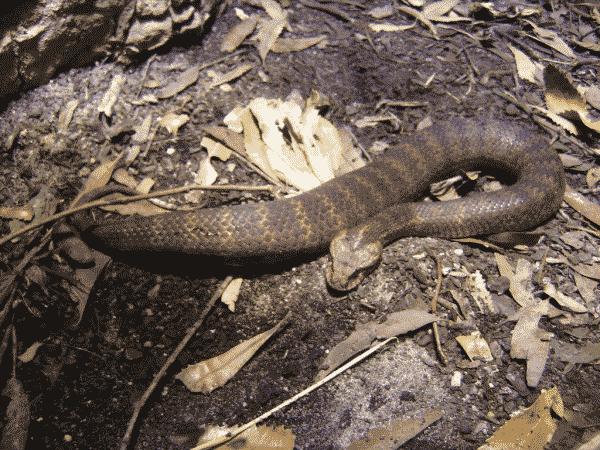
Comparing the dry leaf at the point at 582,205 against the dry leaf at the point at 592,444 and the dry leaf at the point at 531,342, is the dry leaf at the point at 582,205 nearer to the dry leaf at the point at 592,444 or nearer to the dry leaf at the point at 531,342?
the dry leaf at the point at 531,342

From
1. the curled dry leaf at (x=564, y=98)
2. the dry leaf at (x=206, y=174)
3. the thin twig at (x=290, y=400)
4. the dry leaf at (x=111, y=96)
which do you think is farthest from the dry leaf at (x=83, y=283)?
the curled dry leaf at (x=564, y=98)

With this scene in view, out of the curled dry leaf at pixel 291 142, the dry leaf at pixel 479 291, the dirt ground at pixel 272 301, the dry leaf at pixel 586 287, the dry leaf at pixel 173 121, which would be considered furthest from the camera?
the dry leaf at pixel 173 121

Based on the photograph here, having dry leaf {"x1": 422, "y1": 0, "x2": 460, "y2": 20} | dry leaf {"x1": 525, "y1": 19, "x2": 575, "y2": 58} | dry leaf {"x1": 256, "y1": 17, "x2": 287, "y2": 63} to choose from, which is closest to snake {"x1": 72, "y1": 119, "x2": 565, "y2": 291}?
dry leaf {"x1": 525, "y1": 19, "x2": 575, "y2": 58}

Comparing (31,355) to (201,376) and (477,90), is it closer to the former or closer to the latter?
(201,376)

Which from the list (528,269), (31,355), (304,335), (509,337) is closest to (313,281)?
(304,335)

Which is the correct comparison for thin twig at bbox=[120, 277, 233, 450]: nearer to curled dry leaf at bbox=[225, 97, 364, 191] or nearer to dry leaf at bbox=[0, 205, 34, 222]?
curled dry leaf at bbox=[225, 97, 364, 191]

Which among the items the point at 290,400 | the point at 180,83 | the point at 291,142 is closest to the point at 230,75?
the point at 180,83

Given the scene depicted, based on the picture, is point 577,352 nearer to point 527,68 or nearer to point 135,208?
point 527,68
